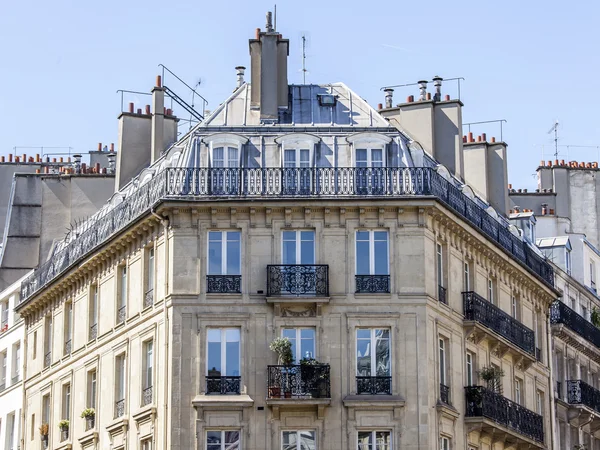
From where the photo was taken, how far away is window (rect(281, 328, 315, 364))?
1460 inches

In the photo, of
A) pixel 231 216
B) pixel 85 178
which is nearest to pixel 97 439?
pixel 231 216

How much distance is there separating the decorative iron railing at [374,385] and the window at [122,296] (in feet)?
20.8

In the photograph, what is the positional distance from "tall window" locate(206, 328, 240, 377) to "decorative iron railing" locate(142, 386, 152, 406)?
179cm

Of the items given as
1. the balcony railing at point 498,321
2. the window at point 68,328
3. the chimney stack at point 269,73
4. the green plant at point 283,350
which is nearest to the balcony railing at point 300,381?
the green plant at point 283,350

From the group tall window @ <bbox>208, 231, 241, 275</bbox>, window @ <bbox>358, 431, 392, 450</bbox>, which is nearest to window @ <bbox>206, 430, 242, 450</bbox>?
window @ <bbox>358, 431, 392, 450</bbox>

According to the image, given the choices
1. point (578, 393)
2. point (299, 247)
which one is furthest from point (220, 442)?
point (578, 393)

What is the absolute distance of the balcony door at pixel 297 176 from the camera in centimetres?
3797

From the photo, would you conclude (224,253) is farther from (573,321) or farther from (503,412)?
(573,321)

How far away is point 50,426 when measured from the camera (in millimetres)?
44094

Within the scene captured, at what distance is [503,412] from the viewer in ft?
132

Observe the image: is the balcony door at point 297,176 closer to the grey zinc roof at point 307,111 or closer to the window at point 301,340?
the grey zinc roof at point 307,111

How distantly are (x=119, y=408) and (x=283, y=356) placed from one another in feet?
16.4

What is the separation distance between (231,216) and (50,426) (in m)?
9.52

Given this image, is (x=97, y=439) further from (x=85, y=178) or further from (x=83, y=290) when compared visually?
(x=85, y=178)
